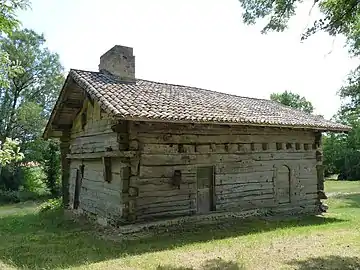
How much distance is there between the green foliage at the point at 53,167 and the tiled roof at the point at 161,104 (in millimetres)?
16871

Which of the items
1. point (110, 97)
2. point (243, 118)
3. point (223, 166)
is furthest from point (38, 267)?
point (243, 118)

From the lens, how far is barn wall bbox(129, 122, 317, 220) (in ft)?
33.6

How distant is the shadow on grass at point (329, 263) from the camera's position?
6621 millimetres

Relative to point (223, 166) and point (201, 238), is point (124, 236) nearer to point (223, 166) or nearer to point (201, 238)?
point (201, 238)

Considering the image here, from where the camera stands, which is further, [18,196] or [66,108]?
[18,196]

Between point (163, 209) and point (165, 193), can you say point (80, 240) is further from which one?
point (165, 193)

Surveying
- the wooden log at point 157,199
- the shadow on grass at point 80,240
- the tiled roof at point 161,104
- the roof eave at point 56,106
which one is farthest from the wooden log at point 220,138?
the roof eave at point 56,106

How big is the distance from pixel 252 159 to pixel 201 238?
421cm

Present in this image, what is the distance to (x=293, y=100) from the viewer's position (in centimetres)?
5716

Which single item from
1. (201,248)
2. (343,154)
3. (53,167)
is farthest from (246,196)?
(343,154)

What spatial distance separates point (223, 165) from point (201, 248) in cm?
395

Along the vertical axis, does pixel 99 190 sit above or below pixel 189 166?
below

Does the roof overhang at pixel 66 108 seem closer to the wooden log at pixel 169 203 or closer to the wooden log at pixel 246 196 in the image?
the wooden log at pixel 169 203

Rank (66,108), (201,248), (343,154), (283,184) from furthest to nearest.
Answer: (343,154), (66,108), (283,184), (201,248)
